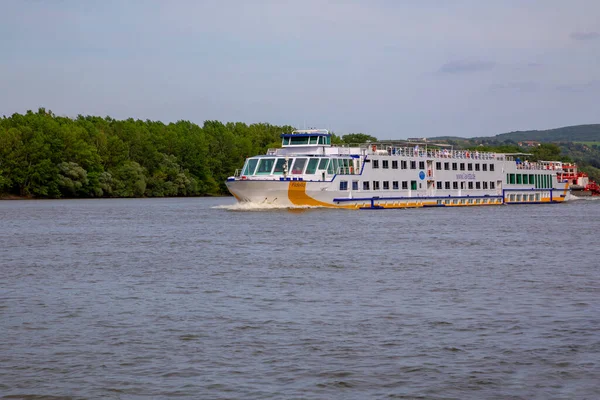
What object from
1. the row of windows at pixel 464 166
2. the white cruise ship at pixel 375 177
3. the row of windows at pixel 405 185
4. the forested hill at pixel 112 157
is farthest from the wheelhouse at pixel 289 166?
the forested hill at pixel 112 157

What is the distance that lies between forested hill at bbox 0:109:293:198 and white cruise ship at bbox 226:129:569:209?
6094 cm

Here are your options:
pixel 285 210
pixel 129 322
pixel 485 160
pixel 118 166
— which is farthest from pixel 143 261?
pixel 118 166

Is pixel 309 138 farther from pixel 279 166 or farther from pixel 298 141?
pixel 279 166

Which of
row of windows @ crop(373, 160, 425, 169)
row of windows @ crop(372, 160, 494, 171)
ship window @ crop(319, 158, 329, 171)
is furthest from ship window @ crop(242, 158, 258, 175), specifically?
row of windows @ crop(373, 160, 425, 169)

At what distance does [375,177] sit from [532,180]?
36.7m

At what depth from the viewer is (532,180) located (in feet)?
360

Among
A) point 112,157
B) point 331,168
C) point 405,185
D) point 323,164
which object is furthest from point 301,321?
point 112,157

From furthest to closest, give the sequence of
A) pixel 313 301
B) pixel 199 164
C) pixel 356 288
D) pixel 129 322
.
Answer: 1. pixel 199 164
2. pixel 356 288
3. pixel 313 301
4. pixel 129 322

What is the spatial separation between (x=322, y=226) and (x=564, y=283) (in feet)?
98.3

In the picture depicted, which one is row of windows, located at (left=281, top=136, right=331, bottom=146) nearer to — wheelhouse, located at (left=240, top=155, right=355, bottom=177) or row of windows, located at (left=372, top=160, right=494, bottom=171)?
wheelhouse, located at (left=240, top=155, right=355, bottom=177)

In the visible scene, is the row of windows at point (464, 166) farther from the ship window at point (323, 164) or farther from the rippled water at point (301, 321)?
the rippled water at point (301, 321)

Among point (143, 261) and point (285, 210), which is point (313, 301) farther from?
point (285, 210)

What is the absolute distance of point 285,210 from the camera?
243ft

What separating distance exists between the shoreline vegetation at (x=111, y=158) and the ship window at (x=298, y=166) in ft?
220
